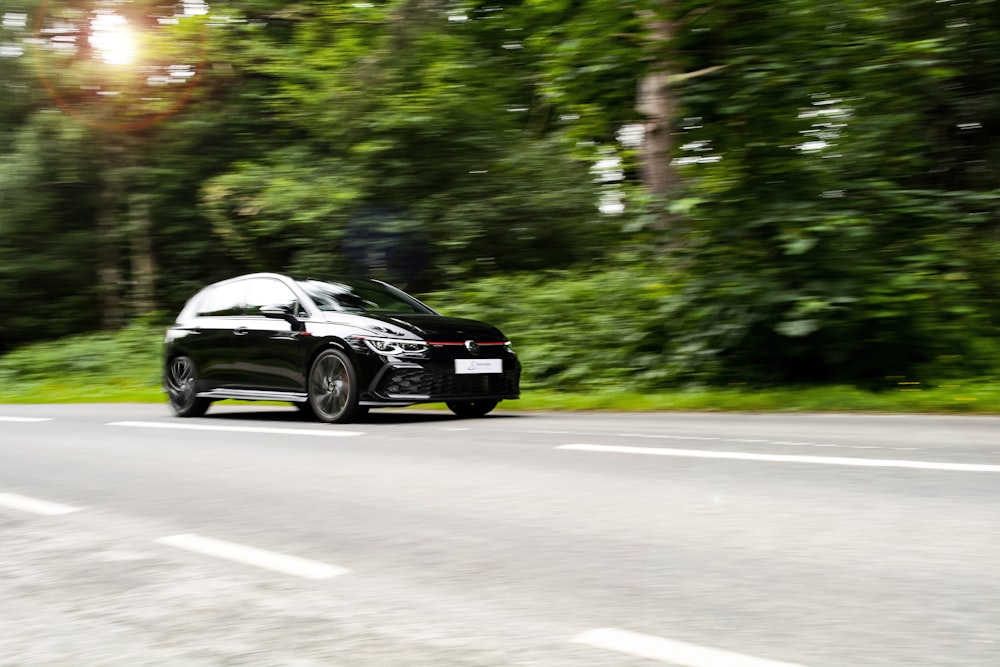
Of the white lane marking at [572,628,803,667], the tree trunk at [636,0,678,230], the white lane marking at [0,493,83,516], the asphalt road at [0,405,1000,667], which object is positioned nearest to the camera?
the white lane marking at [572,628,803,667]

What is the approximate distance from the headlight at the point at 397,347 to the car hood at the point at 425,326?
82mm

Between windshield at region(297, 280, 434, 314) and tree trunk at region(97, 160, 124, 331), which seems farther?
tree trunk at region(97, 160, 124, 331)

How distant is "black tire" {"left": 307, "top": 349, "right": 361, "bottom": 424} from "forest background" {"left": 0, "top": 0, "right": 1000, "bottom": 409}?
385 cm

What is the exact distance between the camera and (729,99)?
11188mm

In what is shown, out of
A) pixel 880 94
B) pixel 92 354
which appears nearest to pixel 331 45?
pixel 92 354

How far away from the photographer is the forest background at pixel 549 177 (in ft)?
37.5

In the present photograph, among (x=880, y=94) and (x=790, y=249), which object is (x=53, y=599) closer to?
(x=790, y=249)

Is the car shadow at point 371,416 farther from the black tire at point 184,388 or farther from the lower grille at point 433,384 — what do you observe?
the lower grille at point 433,384

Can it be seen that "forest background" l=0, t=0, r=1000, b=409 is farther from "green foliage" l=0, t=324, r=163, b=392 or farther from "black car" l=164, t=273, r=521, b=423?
"black car" l=164, t=273, r=521, b=423

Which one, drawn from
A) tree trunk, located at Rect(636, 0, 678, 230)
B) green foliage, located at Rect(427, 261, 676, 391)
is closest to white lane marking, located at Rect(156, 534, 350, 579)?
tree trunk, located at Rect(636, 0, 678, 230)

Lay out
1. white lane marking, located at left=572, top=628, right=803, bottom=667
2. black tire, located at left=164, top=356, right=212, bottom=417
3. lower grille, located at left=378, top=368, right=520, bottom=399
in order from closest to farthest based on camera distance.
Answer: white lane marking, located at left=572, top=628, right=803, bottom=667 → lower grille, located at left=378, top=368, right=520, bottom=399 → black tire, located at left=164, top=356, right=212, bottom=417

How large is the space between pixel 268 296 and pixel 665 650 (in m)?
9.06

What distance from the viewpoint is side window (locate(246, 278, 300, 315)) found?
11234 millimetres

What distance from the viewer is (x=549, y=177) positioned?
68.2ft
